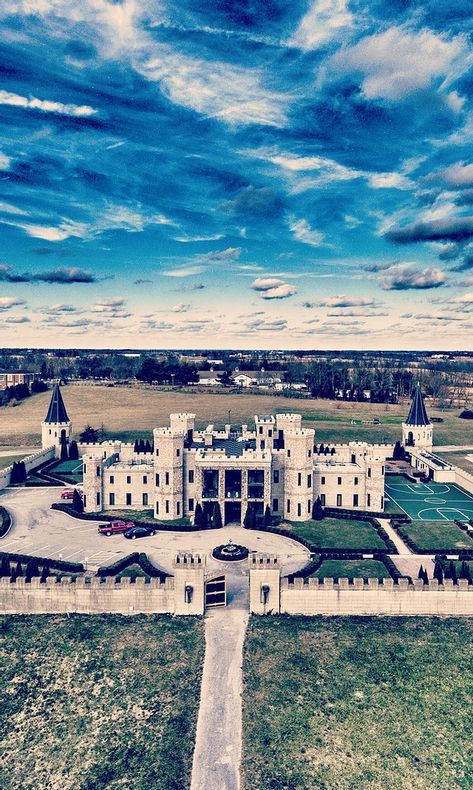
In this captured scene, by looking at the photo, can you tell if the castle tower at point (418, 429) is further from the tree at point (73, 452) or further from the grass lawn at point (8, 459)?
the grass lawn at point (8, 459)

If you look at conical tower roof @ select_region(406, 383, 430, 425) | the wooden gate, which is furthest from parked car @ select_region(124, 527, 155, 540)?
conical tower roof @ select_region(406, 383, 430, 425)

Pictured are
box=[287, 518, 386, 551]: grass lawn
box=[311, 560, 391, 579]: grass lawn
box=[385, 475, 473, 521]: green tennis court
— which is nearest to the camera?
box=[311, 560, 391, 579]: grass lawn

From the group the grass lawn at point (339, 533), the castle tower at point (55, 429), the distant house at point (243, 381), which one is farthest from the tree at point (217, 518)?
the distant house at point (243, 381)

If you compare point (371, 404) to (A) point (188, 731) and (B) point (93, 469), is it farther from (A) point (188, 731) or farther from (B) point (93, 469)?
(A) point (188, 731)

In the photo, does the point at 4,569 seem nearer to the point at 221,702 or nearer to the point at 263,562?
the point at 263,562

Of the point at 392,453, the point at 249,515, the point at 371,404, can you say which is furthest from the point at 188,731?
the point at 371,404

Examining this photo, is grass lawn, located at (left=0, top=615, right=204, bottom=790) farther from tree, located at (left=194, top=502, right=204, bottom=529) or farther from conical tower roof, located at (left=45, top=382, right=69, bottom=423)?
conical tower roof, located at (left=45, top=382, right=69, bottom=423)

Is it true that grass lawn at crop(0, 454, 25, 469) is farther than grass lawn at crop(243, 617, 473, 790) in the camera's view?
Yes
